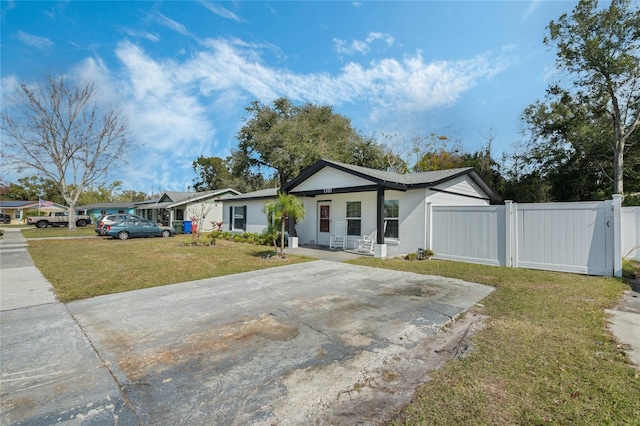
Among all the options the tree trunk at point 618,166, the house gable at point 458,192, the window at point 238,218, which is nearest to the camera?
the house gable at point 458,192

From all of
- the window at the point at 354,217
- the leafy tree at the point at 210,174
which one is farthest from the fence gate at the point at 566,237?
the leafy tree at the point at 210,174

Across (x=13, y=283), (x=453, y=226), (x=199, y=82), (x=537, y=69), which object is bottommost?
(x=13, y=283)

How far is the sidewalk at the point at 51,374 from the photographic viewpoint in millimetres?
2258

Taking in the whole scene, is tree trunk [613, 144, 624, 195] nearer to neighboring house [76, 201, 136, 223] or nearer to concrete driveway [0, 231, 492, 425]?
concrete driveway [0, 231, 492, 425]

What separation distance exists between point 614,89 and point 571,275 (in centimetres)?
1580

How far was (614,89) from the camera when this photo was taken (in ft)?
53.1

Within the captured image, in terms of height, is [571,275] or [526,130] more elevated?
[526,130]

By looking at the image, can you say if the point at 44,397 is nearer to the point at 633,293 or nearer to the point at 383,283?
the point at 383,283

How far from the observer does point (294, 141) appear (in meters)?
22.9

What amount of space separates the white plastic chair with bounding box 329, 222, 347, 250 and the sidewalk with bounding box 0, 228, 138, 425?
998 centimetres

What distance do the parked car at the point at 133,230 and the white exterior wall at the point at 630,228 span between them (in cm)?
2301

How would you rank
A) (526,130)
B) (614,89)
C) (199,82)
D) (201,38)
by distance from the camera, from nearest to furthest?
(201,38) < (199,82) < (614,89) < (526,130)

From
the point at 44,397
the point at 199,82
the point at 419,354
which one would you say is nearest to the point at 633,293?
the point at 419,354

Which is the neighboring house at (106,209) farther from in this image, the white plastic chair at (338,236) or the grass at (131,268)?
the white plastic chair at (338,236)
